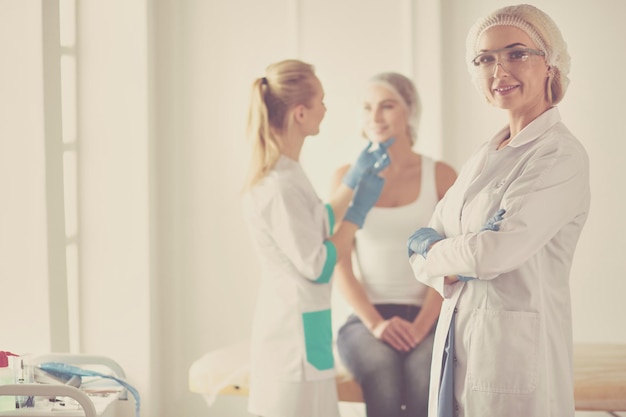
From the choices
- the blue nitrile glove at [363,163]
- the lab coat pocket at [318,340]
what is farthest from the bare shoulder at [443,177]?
the lab coat pocket at [318,340]

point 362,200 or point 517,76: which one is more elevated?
point 517,76

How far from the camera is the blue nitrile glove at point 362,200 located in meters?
2.96

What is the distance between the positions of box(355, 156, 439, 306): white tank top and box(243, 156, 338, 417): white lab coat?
0.45 m

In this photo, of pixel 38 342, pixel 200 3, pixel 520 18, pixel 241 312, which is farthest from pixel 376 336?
pixel 200 3

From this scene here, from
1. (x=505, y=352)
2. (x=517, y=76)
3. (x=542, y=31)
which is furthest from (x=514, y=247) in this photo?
(x=542, y=31)

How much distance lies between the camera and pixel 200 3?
12.3ft

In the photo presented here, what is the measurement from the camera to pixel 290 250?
276cm

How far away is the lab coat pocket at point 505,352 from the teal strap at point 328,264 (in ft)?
2.72

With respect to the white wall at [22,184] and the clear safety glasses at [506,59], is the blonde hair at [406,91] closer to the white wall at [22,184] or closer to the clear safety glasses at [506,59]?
the clear safety glasses at [506,59]

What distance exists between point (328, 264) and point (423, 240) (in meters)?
0.64

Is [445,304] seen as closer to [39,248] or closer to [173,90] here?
[39,248]

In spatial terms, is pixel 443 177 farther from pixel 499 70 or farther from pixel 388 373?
pixel 499 70

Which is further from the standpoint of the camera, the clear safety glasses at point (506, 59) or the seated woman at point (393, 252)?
the seated woman at point (393, 252)

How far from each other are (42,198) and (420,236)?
126 cm
